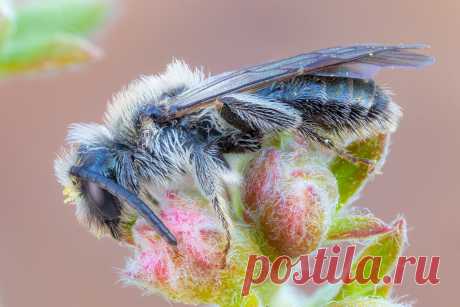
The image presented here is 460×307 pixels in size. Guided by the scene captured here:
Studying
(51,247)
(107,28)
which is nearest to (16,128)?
(51,247)

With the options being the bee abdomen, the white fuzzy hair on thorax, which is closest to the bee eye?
the white fuzzy hair on thorax

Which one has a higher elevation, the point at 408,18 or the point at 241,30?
the point at 408,18

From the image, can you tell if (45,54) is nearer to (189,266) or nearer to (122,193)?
(122,193)

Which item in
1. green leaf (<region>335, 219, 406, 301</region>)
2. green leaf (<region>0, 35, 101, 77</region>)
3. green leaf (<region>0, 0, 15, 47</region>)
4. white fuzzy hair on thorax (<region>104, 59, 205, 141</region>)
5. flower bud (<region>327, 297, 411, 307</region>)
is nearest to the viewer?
flower bud (<region>327, 297, 411, 307</region>)

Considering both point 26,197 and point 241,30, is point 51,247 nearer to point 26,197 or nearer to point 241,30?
point 26,197

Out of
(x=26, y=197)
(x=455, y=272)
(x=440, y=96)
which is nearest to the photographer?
(x=455, y=272)

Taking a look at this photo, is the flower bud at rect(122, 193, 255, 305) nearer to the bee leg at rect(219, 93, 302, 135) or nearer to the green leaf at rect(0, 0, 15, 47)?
the bee leg at rect(219, 93, 302, 135)

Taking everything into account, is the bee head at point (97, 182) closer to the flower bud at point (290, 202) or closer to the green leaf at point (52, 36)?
the flower bud at point (290, 202)
